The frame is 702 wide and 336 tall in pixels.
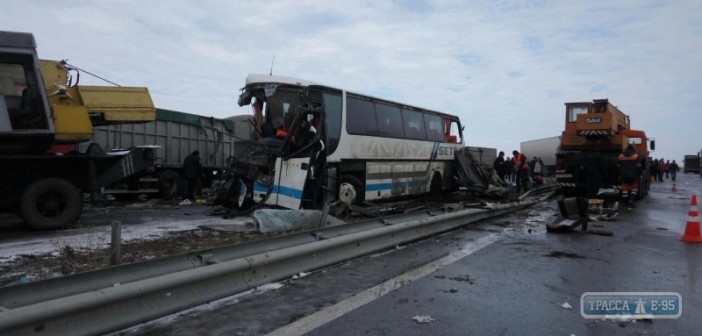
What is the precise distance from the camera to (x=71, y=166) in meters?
9.23

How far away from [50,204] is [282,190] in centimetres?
407

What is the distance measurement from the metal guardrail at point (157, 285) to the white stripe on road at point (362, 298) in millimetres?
632

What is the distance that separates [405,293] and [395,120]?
896 cm

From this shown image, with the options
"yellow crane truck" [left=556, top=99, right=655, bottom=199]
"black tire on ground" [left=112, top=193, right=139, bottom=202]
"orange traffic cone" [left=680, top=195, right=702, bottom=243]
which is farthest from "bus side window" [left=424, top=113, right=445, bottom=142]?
"black tire on ground" [left=112, top=193, right=139, bottom=202]

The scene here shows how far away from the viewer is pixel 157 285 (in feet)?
10.9

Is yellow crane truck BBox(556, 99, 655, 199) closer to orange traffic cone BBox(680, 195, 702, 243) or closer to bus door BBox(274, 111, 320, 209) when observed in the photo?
orange traffic cone BBox(680, 195, 702, 243)

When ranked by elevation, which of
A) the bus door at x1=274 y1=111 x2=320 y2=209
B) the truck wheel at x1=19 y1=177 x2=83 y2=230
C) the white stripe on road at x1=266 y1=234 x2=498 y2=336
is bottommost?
the white stripe on road at x1=266 y1=234 x2=498 y2=336

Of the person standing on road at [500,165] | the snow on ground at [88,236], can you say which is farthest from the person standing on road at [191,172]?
the person standing on road at [500,165]

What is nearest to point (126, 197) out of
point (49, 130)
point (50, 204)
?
point (50, 204)

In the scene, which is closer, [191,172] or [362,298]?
[362,298]

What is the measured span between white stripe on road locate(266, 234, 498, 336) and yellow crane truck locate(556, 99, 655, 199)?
1044 cm

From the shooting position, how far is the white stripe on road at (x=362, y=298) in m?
3.73

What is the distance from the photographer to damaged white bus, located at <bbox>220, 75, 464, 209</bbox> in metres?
9.88

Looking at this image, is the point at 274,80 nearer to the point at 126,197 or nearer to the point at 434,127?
the point at 434,127
